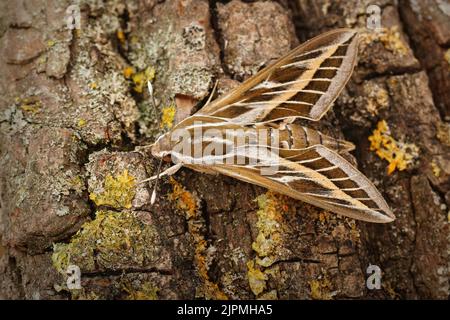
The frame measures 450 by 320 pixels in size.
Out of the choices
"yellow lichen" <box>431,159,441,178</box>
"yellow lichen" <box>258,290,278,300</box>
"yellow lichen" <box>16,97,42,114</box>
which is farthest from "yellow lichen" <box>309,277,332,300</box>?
"yellow lichen" <box>16,97,42,114</box>

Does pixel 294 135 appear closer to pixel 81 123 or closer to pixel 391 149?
pixel 391 149

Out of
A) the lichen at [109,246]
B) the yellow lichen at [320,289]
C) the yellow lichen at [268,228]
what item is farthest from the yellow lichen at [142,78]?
the yellow lichen at [320,289]

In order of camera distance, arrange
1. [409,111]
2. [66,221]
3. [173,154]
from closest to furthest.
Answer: [66,221] < [173,154] < [409,111]

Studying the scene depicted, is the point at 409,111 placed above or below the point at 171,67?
below

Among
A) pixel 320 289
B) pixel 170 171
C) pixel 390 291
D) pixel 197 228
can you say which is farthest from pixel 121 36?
pixel 390 291

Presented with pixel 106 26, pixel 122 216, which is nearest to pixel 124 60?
pixel 106 26
